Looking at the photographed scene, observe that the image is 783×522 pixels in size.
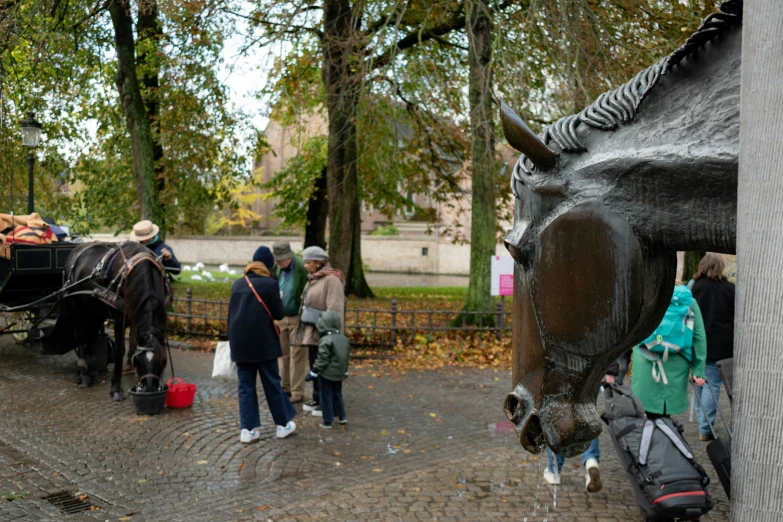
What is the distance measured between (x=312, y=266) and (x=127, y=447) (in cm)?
278

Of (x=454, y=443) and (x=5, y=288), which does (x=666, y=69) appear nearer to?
(x=454, y=443)

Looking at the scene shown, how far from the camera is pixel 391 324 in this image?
1262cm

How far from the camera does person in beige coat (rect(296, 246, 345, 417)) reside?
7.96 metres

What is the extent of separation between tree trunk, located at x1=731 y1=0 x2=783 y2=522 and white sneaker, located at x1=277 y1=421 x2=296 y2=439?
641 cm

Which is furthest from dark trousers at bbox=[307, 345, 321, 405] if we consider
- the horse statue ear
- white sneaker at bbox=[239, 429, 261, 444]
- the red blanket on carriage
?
the horse statue ear

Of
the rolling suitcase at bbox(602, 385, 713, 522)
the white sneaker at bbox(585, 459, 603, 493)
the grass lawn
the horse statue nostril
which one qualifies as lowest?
the white sneaker at bbox(585, 459, 603, 493)

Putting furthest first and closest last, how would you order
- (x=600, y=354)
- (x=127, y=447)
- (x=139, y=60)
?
(x=139, y=60)
(x=127, y=447)
(x=600, y=354)

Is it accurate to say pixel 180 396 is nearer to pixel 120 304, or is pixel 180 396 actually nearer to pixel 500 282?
pixel 120 304

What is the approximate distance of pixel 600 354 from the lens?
1.56m

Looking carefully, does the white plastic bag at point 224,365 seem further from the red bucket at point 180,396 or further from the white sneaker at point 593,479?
the white sneaker at point 593,479

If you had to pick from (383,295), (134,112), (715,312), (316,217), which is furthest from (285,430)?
(316,217)

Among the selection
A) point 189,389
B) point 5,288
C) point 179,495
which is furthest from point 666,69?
point 5,288

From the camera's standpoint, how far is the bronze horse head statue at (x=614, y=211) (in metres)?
1.37

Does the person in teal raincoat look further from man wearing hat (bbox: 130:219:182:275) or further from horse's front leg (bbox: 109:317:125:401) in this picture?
man wearing hat (bbox: 130:219:182:275)
